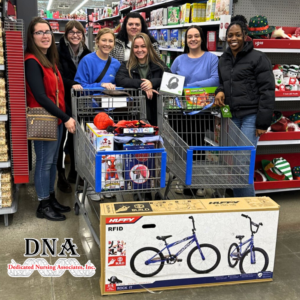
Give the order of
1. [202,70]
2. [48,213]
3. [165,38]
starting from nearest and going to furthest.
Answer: [48,213] → [202,70] → [165,38]

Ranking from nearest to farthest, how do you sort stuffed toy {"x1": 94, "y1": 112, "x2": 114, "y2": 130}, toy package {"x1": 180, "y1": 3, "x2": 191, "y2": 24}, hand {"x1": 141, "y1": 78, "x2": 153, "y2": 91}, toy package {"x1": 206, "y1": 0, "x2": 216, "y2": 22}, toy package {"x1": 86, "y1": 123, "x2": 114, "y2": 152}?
toy package {"x1": 86, "y1": 123, "x2": 114, "y2": 152}, stuffed toy {"x1": 94, "y1": 112, "x2": 114, "y2": 130}, hand {"x1": 141, "y1": 78, "x2": 153, "y2": 91}, toy package {"x1": 206, "y1": 0, "x2": 216, "y2": 22}, toy package {"x1": 180, "y1": 3, "x2": 191, "y2": 24}

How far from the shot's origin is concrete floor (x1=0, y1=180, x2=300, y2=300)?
2426 mm

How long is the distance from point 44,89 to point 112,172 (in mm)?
1137

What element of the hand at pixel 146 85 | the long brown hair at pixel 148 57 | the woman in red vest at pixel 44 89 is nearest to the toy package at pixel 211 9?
the long brown hair at pixel 148 57

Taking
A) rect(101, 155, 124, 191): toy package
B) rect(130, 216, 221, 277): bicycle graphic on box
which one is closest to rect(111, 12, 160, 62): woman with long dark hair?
rect(101, 155, 124, 191): toy package

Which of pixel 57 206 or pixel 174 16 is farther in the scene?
pixel 174 16

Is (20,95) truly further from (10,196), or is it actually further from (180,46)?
(180,46)

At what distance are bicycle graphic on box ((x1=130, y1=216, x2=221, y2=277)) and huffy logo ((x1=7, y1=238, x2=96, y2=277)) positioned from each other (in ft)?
1.47

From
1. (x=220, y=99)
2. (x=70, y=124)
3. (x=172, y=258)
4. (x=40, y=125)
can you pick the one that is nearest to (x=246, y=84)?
(x=220, y=99)

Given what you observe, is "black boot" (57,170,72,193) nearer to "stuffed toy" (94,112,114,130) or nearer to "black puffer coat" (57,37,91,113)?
"black puffer coat" (57,37,91,113)

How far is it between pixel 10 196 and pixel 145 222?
4.99 ft

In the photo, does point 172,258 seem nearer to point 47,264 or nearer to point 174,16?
point 47,264

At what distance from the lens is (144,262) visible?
7.77 ft

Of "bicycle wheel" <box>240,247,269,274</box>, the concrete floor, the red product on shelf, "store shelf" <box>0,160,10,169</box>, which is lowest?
the concrete floor
